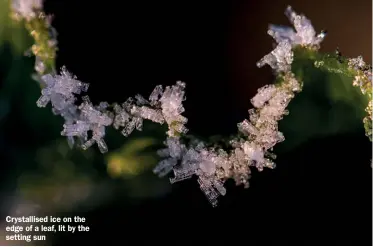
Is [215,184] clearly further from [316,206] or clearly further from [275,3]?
[275,3]

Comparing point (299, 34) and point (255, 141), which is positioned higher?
point (299, 34)

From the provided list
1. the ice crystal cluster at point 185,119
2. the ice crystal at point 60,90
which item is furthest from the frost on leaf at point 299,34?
the ice crystal at point 60,90

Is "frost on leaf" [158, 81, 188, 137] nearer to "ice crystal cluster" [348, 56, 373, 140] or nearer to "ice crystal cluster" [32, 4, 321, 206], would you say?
"ice crystal cluster" [32, 4, 321, 206]

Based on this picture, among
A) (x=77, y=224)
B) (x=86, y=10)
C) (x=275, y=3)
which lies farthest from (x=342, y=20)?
(x=77, y=224)

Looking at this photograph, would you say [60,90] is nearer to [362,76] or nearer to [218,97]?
[218,97]

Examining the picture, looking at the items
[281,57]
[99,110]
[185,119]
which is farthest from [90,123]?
[281,57]

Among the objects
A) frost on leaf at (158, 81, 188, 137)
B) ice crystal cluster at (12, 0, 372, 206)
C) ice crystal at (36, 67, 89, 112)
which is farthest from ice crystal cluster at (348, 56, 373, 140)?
ice crystal at (36, 67, 89, 112)
